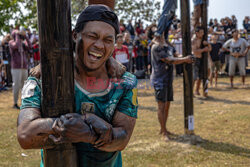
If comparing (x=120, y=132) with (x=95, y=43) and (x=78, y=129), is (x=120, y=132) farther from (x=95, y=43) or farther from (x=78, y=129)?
(x=95, y=43)

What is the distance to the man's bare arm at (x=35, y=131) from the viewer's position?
131 cm

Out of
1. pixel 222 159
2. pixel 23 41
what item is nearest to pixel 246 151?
pixel 222 159

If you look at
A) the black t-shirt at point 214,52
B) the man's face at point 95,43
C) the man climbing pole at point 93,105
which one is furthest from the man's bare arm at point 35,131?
the black t-shirt at point 214,52

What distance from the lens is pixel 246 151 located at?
4.70 meters

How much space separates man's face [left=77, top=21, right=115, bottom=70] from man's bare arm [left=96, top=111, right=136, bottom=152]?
0.35 metres

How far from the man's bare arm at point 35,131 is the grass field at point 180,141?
3.12 metres

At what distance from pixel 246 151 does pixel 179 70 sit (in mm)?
10104

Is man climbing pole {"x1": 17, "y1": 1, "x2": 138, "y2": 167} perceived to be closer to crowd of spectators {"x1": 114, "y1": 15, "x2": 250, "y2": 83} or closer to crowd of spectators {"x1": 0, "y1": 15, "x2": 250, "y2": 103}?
crowd of spectators {"x1": 0, "y1": 15, "x2": 250, "y2": 103}

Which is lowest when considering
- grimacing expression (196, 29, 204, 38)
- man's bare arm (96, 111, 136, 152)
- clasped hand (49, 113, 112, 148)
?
man's bare arm (96, 111, 136, 152)

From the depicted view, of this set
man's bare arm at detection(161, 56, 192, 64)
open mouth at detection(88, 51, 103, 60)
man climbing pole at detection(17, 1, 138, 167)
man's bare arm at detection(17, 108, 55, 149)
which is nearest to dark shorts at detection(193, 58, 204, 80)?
man's bare arm at detection(161, 56, 192, 64)

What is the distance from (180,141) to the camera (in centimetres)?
516

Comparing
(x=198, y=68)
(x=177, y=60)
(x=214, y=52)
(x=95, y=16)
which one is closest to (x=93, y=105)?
(x=95, y=16)

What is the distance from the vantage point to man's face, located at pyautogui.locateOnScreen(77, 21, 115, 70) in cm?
159

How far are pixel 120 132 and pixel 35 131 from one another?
0.47 metres
